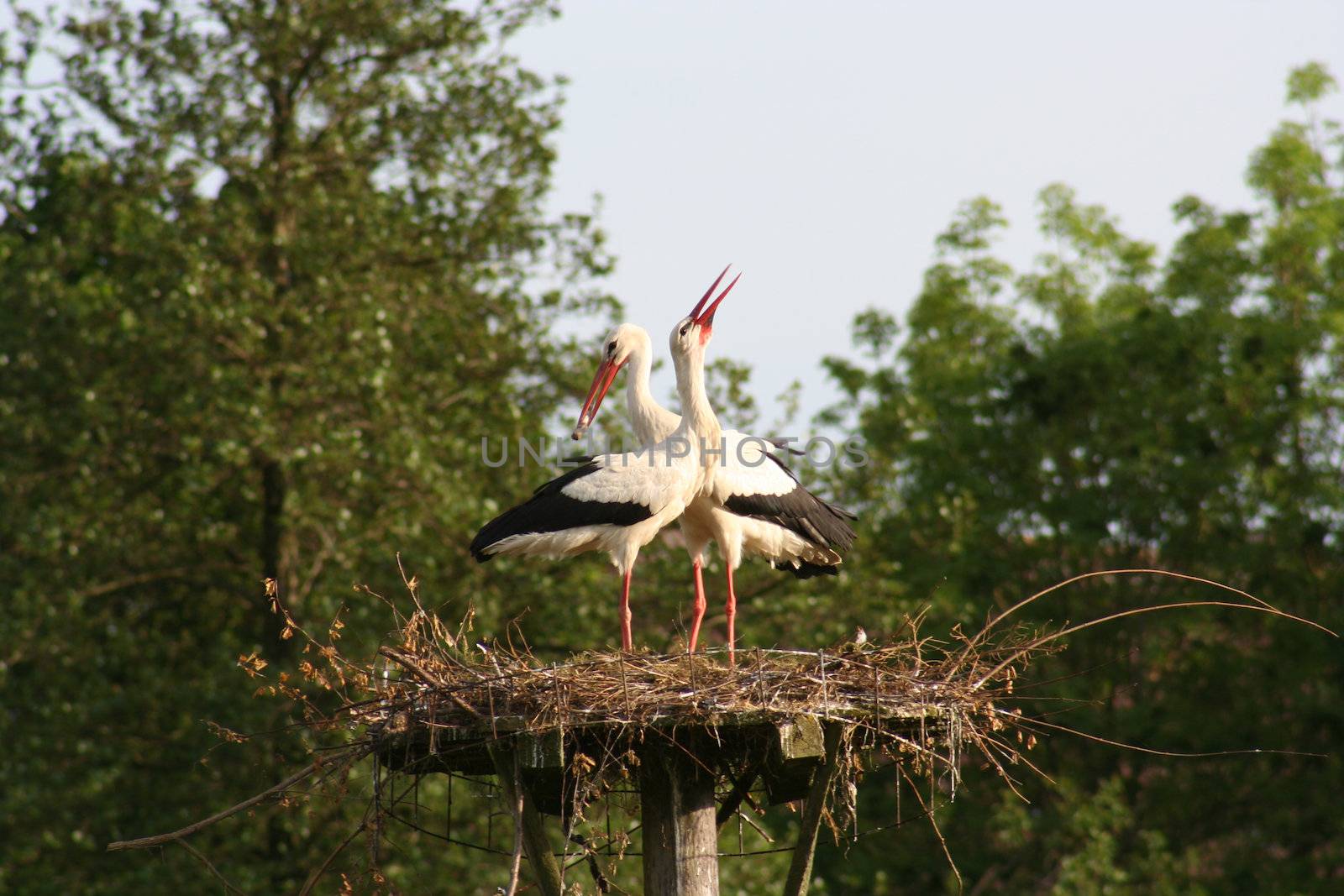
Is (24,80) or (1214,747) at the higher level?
(24,80)

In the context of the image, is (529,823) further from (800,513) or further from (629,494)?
(800,513)

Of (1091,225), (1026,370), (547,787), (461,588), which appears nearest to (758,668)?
(547,787)

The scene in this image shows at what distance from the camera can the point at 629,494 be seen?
8.29 metres

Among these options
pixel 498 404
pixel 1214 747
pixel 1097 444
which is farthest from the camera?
pixel 1097 444

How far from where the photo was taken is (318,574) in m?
14.4

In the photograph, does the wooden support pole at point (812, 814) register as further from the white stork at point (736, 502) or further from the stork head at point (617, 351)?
the stork head at point (617, 351)

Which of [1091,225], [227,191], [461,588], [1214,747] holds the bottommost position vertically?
[1214,747]

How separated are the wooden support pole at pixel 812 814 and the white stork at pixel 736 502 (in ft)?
8.22

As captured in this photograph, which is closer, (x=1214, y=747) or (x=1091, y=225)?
(x=1214, y=747)

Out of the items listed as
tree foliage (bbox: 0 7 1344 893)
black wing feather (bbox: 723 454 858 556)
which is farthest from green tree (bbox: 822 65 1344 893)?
black wing feather (bbox: 723 454 858 556)

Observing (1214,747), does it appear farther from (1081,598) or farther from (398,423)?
(398,423)

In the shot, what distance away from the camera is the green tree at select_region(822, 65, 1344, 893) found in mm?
21969

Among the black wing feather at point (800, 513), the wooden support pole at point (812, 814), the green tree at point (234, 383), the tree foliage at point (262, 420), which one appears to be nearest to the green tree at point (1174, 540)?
the tree foliage at point (262, 420)

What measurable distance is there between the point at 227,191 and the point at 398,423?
3.02 meters
